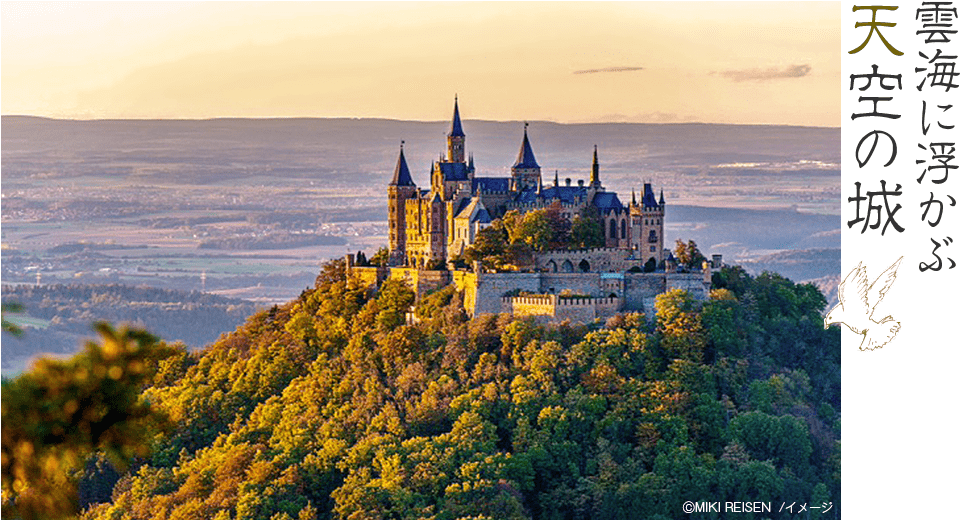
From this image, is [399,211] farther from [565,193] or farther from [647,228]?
[647,228]

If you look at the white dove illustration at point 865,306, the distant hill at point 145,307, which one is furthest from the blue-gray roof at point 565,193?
the distant hill at point 145,307

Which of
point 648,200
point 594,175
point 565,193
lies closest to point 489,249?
point 565,193

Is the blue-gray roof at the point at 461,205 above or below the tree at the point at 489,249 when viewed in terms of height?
above

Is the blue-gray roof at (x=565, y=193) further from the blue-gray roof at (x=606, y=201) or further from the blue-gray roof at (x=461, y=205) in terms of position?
the blue-gray roof at (x=461, y=205)

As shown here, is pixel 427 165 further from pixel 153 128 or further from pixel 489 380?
pixel 153 128

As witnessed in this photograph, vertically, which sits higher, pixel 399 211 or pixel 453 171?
pixel 453 171

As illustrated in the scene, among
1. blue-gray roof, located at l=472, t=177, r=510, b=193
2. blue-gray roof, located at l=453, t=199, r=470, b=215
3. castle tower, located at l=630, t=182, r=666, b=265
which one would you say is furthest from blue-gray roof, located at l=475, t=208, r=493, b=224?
castle tower, located at l=630, t=182, r=666, b=265

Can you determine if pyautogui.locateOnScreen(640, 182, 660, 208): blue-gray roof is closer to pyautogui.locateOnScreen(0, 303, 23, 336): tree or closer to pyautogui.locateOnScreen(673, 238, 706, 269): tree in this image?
pyautogui.locateOnScreen(673, 238, 706, 269): tree
